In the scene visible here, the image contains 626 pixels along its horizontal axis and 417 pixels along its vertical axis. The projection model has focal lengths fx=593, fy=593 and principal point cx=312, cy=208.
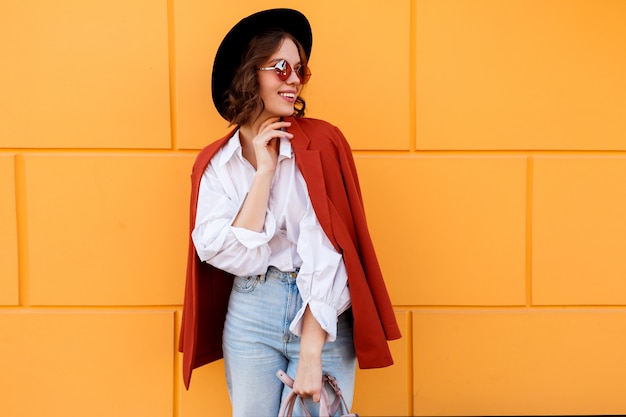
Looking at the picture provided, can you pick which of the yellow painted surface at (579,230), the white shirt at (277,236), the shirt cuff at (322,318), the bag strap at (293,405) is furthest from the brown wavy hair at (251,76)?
the yellow painted surface at (579,230)

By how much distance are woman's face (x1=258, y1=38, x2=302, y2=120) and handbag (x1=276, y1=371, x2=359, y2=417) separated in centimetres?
91

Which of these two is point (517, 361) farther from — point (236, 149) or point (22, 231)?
point (22, 231)

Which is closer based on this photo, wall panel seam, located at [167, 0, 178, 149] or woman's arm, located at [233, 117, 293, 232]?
woman's arm, located at [233, 117, 293, 232]

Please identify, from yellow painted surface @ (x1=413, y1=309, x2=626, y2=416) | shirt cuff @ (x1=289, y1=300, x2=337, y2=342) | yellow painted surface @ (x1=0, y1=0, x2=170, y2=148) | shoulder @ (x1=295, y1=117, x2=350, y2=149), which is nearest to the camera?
shirt cuff @ (x1=289, y1=300, x2=337, y2=342)

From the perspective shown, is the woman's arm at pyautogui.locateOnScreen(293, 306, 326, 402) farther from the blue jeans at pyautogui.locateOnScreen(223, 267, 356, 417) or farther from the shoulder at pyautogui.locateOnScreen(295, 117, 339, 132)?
the shoulder at pyautogui.locateOnScreen(295, 117, 339, 132)

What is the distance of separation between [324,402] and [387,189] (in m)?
1.30

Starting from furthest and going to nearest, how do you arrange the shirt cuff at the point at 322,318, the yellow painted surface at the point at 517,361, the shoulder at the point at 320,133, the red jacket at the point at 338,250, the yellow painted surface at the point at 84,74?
the yellow painted surface at the point at 517,361
the yellow painted surface at the point at 84,74
the shoulder at the point at 320,133
the red jacket at the point at 338,250
the shirt cuff at the point at 322,318

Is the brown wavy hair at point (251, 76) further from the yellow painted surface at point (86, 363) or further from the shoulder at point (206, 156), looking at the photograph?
the yellow painted surface at point (86, 363)

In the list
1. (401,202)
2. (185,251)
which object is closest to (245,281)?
(185,251)

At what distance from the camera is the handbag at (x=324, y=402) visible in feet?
6.18

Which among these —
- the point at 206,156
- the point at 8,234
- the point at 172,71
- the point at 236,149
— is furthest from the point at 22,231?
the point at 236,149

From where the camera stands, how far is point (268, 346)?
2.02 meters

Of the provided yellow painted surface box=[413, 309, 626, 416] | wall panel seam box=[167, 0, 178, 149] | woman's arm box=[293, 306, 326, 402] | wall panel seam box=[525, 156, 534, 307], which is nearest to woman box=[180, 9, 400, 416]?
woman's arm box=[293, 306, 326, 402]

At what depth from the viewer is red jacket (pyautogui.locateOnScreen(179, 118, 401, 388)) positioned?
198 centimetres
